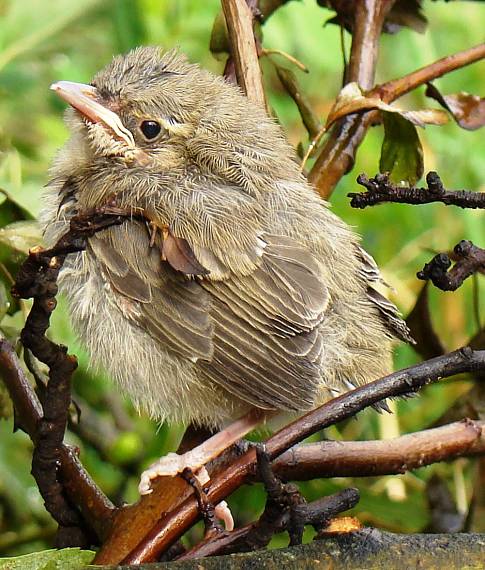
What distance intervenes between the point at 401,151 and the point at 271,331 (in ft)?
1.72

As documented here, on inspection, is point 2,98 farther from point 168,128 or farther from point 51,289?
point 51,289

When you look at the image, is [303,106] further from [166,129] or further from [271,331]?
[271,331]

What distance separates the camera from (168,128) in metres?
2.29

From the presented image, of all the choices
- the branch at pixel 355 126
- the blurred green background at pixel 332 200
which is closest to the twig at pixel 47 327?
the branch at pixel 355 126

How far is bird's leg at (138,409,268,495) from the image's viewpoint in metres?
1.92

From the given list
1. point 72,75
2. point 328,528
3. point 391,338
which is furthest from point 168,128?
point 72,75

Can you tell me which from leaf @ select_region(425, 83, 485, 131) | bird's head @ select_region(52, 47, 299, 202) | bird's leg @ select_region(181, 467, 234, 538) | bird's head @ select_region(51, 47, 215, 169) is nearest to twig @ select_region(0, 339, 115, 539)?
bird's leg @ select_region(181, 467, 234, 538)

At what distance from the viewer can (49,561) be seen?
4.93 ft

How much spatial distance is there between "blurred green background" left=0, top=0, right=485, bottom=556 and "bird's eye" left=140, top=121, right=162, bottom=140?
0.58 meters

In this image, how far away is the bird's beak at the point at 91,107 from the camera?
227 cm

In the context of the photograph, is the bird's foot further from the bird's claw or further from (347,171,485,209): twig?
(347,171,485,209): twig

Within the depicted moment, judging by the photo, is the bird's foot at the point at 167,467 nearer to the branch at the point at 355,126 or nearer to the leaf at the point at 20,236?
the leaf at the point at 20,236

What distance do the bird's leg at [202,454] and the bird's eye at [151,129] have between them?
64 centimetres

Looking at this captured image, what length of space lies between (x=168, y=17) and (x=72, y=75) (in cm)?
48
